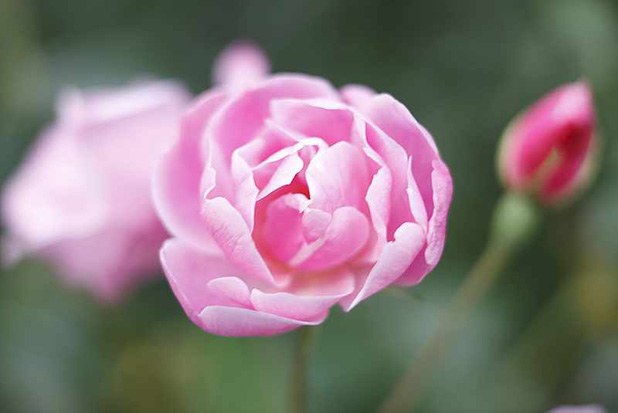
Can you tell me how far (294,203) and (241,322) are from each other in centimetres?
8

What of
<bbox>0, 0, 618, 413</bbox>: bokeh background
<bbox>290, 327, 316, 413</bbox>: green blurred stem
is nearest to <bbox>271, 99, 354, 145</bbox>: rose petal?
<bbox>290, 327, 316, 413</bbox>: green blurred stem

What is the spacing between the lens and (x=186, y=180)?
57 cm

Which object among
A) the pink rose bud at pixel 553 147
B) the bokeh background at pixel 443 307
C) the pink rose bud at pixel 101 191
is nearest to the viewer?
the pink rose bud at pixel 553 147

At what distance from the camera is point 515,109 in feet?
2.93

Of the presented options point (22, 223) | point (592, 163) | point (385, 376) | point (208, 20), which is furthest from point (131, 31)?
point (592, 163)

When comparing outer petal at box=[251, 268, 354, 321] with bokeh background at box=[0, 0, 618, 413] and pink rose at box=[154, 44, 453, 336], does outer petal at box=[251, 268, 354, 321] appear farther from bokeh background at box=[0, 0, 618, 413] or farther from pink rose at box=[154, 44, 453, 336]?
bokeh background at box=[0, 0, 618, 413]

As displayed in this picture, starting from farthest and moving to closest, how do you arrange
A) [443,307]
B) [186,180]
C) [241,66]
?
[443,307] → [241,66] → [186,180]

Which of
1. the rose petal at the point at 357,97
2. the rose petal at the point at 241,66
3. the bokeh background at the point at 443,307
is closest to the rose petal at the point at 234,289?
the rose petal at the point at 357,97

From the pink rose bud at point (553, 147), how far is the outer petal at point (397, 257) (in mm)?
189

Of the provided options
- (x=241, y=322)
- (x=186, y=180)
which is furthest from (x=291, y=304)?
(x=186, y=180)

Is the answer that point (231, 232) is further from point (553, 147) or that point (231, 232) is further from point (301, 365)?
point (553, 147)

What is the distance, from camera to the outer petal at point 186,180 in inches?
21.4

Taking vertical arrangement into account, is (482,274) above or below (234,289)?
below

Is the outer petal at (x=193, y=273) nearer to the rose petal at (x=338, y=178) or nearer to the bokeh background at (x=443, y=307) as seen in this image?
the rose petal at (x=338, y=178)
